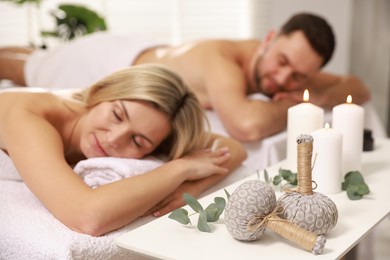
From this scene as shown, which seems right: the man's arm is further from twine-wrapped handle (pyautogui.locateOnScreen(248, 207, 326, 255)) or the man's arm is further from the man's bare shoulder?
twine-wrapped handle (pyautogui.locateOnScreen(248, 207, 326, 255))

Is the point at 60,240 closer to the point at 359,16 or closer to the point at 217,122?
the point at 217,122

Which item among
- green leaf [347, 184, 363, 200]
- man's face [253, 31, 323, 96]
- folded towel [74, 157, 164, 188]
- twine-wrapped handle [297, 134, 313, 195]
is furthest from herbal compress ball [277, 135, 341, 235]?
man's face [253, 31, 323, 96]

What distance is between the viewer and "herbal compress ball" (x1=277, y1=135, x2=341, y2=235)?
878mm

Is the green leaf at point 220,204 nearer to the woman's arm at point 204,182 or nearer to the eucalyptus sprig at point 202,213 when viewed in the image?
the eucalyptus sprig at point 202,213

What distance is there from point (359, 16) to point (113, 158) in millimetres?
2090

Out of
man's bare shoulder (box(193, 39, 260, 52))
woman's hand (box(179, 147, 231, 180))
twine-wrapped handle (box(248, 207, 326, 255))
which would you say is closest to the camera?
twine-wrapped handle (box(248, 207, 326, 255))

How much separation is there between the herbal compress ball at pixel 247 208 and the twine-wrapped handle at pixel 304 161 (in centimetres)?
6

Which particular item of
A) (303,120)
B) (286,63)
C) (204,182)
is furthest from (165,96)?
(286,63)

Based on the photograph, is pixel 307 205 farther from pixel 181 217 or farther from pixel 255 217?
pixel 181 217

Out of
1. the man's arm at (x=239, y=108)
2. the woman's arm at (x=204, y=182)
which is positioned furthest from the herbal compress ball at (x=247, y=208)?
the man's arm at (x=239, y=108)

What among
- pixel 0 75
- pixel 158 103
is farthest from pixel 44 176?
pixel 0 75

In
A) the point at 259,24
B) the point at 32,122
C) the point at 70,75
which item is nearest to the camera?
the point at 32,122

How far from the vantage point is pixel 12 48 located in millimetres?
2541

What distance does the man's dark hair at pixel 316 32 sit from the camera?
2012 mm
